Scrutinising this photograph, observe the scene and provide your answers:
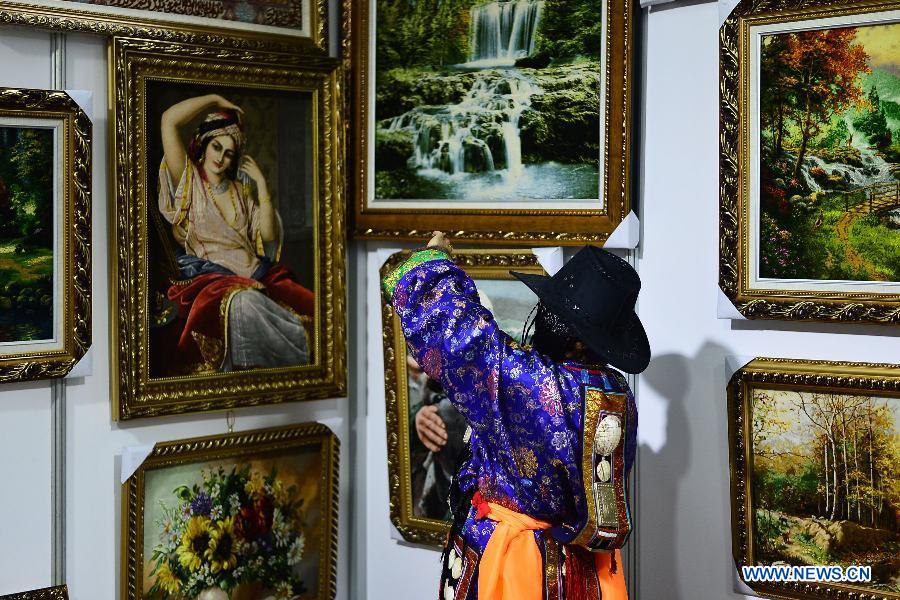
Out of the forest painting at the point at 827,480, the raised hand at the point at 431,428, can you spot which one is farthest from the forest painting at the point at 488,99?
the forest painting at the point at 827,480

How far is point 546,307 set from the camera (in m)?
2.24

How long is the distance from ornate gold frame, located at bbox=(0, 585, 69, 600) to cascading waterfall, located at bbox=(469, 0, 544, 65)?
1713 millimetres

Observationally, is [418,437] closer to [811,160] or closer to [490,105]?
[490,105]

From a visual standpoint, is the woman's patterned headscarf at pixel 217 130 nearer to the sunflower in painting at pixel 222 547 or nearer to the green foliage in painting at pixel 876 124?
the sunflower in painting at pixel 222 547

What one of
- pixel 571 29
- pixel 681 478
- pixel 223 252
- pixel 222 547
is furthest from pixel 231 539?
pixel 571 29

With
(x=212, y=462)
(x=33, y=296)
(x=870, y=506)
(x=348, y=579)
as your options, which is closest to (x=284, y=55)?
(x=33, y=296)

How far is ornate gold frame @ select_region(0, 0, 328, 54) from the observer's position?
98.8 inches

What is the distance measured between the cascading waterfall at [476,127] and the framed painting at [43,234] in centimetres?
90

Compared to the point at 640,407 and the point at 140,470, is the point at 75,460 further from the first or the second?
the point at 640,407

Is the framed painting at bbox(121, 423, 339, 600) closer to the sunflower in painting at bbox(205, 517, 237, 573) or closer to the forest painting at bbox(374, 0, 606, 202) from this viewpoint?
the sunflower in painting at bbox(205, 517, 237, 573)

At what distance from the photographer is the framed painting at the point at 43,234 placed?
249 centimetres

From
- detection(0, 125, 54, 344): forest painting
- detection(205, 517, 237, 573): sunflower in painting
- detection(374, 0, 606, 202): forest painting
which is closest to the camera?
detection(0, 125, 54, 344): forest painting

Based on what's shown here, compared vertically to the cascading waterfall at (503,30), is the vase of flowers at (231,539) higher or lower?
lower

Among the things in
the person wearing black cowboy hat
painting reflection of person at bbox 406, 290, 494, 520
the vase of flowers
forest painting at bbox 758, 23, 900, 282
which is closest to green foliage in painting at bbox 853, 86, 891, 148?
forest painting at bbox 758, 23, 900, 282
